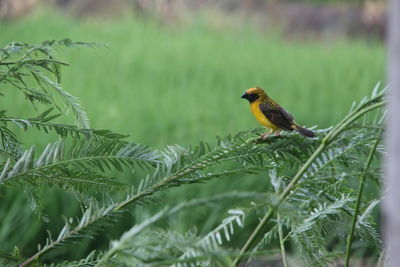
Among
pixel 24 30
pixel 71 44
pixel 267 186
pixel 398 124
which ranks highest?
pixel 24 30

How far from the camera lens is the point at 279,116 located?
129cm

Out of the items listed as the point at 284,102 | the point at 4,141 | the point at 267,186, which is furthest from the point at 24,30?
the point at 4,141

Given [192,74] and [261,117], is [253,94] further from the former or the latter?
[192,74]

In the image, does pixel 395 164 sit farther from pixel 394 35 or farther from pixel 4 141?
pixel 4 141

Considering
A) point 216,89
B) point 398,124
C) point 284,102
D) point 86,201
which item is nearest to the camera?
point 398,124

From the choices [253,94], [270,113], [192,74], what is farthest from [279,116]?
[192,74]

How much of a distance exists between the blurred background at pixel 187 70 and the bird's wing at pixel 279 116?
3.83 feet

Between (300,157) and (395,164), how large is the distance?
1.38ft

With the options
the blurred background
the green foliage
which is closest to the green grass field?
the blurred background

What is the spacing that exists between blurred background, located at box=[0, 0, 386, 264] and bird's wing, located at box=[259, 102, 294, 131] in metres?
1.17

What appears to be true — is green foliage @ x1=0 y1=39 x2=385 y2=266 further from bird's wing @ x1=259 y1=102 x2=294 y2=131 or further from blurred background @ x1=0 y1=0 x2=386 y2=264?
blurred background @ x1=0 y1=0 x2=386 y2=264

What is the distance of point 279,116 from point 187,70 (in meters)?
4.22

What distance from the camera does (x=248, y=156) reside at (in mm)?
864

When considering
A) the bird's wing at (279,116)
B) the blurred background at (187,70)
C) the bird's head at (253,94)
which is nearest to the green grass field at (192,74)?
the blurred background at (187,70)
